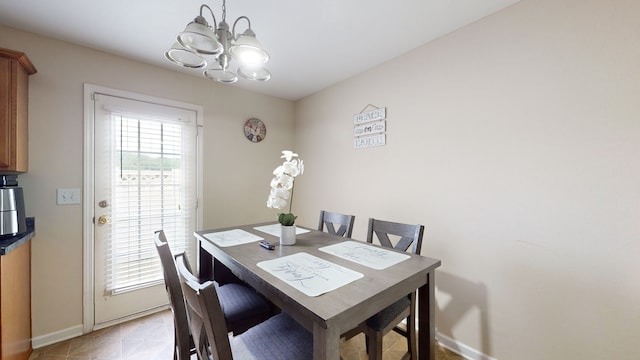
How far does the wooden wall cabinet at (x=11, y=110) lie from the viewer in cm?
152

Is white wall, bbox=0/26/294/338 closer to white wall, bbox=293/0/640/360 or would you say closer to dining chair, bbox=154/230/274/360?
dining chair, bbox=154/230/274/360

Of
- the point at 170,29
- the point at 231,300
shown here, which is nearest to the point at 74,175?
the point at 170,29

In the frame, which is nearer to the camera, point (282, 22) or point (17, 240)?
point (17, 240)

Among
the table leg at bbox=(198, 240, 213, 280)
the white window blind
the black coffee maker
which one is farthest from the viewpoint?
the white window blind

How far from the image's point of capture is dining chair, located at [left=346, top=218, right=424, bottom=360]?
1216mm

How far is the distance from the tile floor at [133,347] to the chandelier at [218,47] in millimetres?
2027

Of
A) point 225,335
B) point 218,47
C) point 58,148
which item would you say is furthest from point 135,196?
point 225,335

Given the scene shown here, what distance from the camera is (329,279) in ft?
3.45

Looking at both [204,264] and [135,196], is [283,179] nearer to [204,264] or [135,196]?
[204,264]

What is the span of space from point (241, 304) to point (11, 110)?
6.45 feet

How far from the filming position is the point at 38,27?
5.74ft

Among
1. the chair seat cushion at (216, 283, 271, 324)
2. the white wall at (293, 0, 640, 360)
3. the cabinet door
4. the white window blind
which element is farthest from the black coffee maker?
the white wall at (293, 0, 640, 360)

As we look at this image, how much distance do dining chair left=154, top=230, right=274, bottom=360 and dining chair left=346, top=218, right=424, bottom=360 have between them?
58 cm

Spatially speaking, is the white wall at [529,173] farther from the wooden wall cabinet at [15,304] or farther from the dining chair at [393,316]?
the wooden wall cabinet at [15,304]
